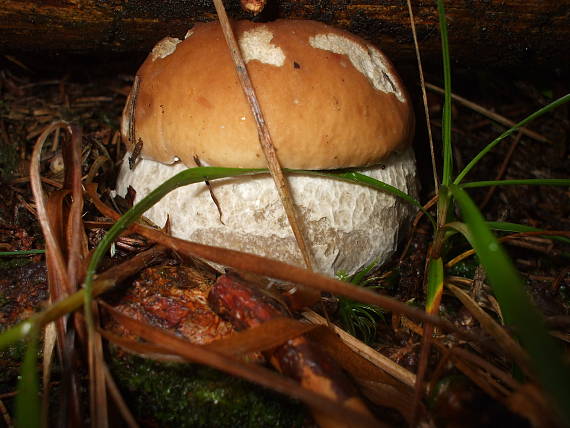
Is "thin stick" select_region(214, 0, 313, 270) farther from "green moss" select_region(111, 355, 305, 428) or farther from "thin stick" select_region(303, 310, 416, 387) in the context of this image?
"green moss" select_region(111, 355, 305, 428)

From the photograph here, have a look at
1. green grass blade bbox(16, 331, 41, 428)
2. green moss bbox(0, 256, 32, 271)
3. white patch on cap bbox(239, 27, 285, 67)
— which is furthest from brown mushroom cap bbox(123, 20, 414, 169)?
green grass blade bbox(16, 331, 41, 428)

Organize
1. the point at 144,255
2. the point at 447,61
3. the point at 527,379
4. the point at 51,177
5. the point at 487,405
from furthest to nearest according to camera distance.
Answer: the point at 51,177 → the point at 447,61 → the point at 144,255 → the point at 527,379 → the point at 487,405

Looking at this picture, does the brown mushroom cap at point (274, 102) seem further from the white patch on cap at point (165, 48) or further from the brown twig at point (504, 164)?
the brown twig at point (504, 164)

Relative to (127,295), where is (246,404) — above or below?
below

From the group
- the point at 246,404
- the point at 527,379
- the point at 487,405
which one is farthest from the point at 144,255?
the point at 527,379

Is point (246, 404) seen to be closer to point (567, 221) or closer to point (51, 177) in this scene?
point (51, 177)

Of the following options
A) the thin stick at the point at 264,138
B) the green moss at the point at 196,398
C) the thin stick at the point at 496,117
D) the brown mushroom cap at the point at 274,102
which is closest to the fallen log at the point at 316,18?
the brown mushroom cap at the point at 274,102

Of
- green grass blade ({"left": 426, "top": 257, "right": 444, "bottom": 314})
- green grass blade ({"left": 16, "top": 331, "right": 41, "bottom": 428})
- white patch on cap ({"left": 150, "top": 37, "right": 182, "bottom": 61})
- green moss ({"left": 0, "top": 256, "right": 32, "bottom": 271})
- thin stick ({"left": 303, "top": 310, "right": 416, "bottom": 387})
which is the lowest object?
thin stick ({"left": 303, "top": 310, "right": 416, "bottom": 387})
